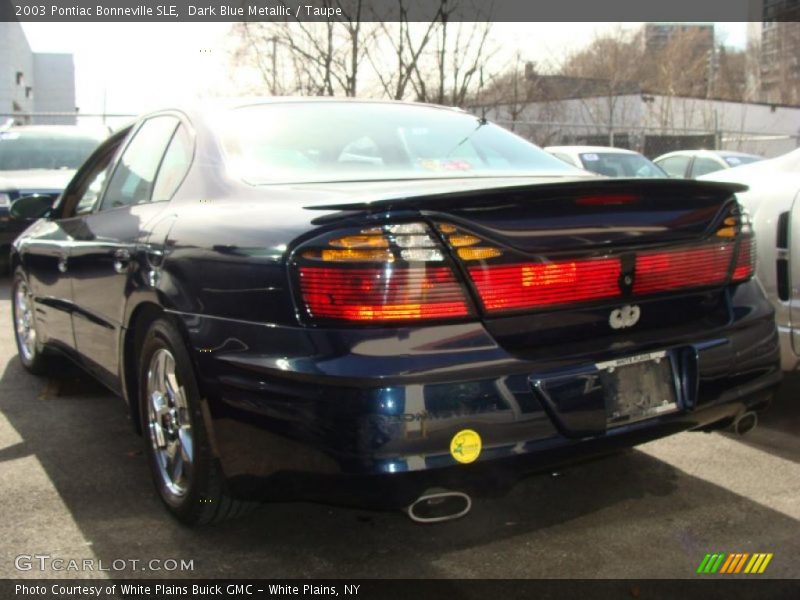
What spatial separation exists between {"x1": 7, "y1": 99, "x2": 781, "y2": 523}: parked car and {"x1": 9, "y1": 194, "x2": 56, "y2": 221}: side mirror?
1.85 metres

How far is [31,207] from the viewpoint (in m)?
4.80

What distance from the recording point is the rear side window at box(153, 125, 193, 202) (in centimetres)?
323

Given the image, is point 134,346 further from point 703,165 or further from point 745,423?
point 703,165

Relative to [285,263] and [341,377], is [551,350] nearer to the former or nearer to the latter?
[341,377]

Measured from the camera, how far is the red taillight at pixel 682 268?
2600 mm

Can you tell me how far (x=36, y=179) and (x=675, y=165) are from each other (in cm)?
959

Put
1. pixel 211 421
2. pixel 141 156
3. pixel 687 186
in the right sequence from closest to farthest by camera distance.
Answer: pixel 211 421
pixel 687 186
pixel 141 156

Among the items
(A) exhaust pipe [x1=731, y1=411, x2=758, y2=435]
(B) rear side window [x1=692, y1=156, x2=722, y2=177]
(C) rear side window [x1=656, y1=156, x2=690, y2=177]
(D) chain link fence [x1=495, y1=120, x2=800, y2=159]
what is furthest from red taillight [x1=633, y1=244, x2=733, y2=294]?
(D) chain link fence [x1=495, y1=120, x2=800, y2=159]

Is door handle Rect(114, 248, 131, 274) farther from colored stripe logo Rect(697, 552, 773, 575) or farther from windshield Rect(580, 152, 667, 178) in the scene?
windshield Rect(580, 152, 667, 178)

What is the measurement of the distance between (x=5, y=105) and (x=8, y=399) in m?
35.6

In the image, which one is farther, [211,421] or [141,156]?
[141,156]

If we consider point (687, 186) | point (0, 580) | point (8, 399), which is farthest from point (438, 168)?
point (8, 399)

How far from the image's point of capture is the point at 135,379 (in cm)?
333

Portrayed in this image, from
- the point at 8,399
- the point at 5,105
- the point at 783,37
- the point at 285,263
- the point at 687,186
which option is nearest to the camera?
the point at 285,263
